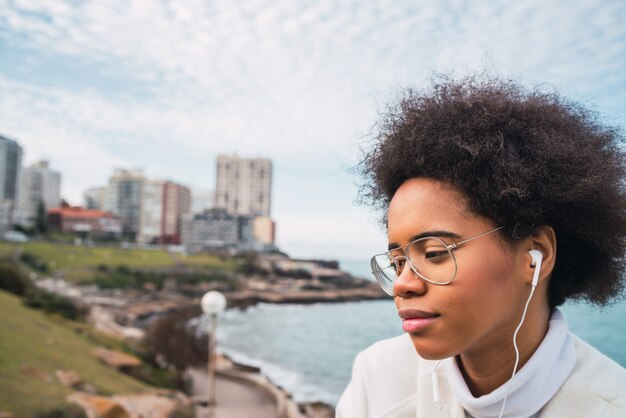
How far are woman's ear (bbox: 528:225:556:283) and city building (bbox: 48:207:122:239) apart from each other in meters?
67.3

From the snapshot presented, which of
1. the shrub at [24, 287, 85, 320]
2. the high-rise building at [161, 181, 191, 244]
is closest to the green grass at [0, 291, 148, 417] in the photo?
the shrub at [24, 287, 85, 320]

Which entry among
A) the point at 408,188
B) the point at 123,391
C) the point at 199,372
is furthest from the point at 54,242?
the point at 408,188

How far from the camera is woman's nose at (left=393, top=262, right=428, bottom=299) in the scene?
926 mm

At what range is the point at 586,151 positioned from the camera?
1.02 m

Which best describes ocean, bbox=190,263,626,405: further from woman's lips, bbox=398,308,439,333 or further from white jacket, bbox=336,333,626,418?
woman's lips, bbox=398,308,439,333

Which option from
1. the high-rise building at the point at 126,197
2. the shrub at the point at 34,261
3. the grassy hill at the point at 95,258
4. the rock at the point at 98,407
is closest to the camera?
the rock at the point at 98,407

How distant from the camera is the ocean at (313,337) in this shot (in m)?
22.4

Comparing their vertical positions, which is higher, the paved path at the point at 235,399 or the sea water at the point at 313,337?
the paved path at the point at 235,399

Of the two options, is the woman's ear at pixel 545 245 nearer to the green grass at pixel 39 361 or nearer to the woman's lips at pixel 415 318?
the woman's lips at pixel 415 318

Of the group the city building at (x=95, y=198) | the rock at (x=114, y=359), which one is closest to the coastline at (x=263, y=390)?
the rock at (x=114, y=359)

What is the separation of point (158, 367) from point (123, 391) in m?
7.17

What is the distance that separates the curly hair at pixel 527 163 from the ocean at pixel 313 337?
15.2 metres

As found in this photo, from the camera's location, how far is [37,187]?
230 feet

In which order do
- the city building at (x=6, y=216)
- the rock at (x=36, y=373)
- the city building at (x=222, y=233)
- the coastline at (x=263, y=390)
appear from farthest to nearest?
1. the city building at (x=222, y=233)
2. the city building at (x=6, y=216)
3. the coastline at (x=263, y=390)
4. the rock at (x=36, y=373)
